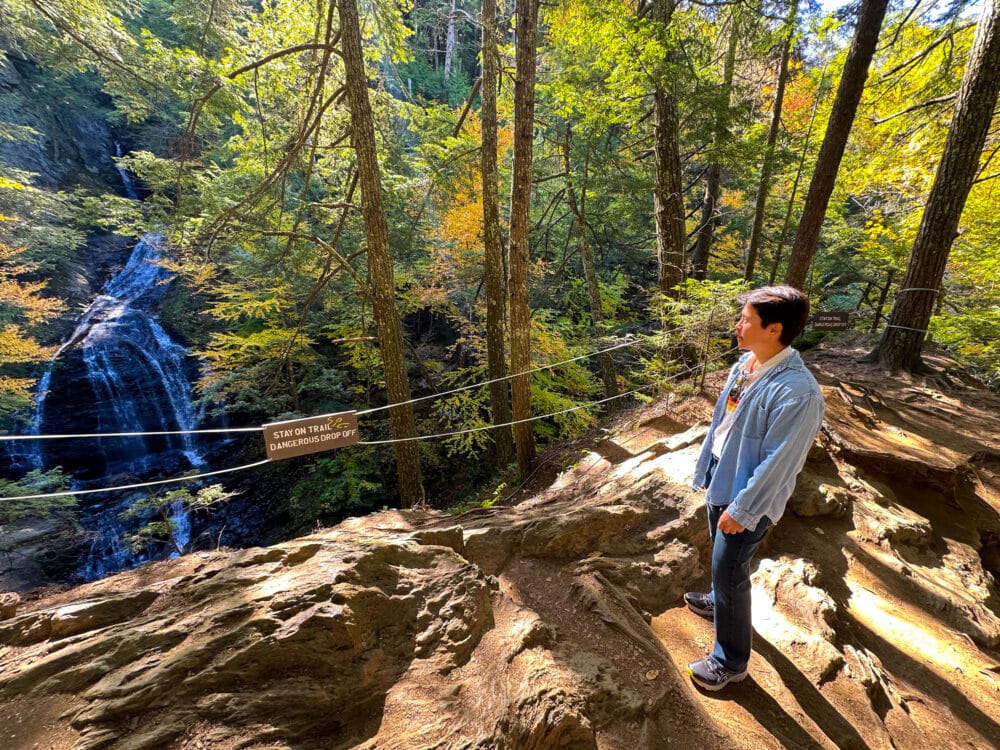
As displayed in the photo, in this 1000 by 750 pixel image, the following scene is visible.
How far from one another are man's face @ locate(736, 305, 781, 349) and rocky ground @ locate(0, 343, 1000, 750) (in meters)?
1.63

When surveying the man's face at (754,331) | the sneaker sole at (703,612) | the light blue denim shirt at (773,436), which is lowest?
the sneaker sole at (703,612)

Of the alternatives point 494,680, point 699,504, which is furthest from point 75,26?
point 699,504

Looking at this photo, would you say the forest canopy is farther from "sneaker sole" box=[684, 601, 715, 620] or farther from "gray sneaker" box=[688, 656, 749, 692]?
"gray sneaker" box=[688, 656, 749, 692]

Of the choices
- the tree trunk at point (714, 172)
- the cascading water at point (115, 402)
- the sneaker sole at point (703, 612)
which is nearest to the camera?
the sneaker sole at point (703, 612)

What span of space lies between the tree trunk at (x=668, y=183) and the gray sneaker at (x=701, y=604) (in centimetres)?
451

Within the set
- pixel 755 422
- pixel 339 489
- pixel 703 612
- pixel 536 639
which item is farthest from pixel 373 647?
pixel 339 489

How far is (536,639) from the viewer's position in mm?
2035

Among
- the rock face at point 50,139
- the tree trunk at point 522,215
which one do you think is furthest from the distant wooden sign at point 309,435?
the rock face at point 50,139

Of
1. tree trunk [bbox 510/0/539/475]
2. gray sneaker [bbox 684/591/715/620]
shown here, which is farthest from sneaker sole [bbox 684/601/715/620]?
tree trunk [bbox 510/0/539/475]

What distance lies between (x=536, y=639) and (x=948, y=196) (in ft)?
25.3

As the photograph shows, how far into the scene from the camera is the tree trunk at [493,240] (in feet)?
18.7

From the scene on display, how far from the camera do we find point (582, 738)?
156 cm

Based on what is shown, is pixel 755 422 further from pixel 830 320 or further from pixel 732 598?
pixel 830 320

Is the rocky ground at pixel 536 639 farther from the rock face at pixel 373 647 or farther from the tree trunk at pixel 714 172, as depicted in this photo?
the tree trunk at pixel 714 172
